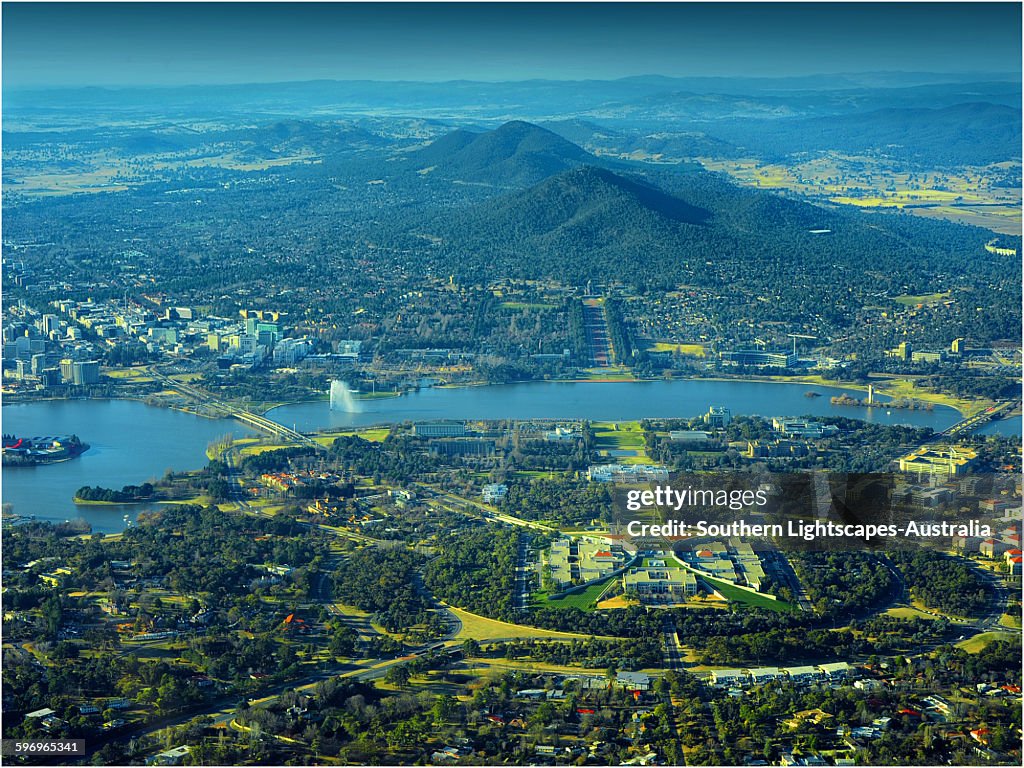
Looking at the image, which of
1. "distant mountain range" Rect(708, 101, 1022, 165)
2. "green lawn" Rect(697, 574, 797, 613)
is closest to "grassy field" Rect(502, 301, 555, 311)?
"green lawn" Rect(697, 574, 797, 613)

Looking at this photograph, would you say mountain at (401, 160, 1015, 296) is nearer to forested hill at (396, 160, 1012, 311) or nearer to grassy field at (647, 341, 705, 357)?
forested hill at (396, 160, 1012, 311)

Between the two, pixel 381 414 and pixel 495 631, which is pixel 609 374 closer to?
pixel 381 414

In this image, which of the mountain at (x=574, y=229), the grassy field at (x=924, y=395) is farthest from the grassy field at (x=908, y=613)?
the mountain at (x=574, y=229)

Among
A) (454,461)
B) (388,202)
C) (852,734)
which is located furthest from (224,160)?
(852,734)

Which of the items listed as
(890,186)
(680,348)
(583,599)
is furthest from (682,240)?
(583,599)

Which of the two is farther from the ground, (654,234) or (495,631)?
(654,234)

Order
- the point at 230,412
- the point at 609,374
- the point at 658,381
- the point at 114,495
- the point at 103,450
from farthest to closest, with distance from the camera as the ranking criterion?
the point at 609,374 < the point at 658,381 < the point at 230,412 < the point at 103,450 < the point at 114,495

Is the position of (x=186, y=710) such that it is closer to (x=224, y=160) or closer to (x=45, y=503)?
(x=45, y=503)
